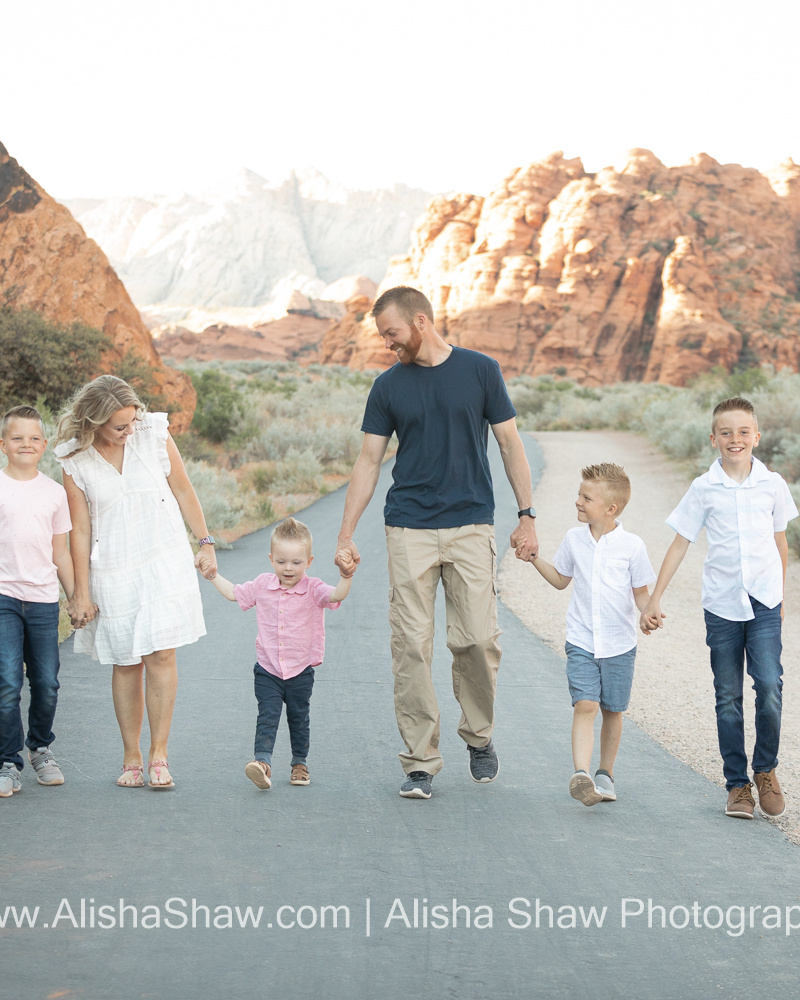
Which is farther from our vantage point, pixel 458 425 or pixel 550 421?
pixel 550 421

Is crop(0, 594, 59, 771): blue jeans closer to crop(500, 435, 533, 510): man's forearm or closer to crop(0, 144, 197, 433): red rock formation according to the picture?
crop(500, 435, 533, 510): man's forearm

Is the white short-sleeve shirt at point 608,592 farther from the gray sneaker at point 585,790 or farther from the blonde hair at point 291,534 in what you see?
the blonde hair at point 291,534

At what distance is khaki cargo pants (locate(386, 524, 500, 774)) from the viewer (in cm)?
470

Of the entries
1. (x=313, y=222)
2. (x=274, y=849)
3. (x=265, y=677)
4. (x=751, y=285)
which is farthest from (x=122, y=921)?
(x=313, y=222)

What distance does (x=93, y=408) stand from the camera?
4539mm

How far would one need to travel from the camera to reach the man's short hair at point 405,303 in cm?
463

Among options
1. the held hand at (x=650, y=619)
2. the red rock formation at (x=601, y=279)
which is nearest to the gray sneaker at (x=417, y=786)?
the held hand at (x=650, y=619)

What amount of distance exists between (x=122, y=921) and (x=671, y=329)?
70632mm

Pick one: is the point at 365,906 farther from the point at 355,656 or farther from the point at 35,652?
the point at 355,656

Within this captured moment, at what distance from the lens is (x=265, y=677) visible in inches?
183

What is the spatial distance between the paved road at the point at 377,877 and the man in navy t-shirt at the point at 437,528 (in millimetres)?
372

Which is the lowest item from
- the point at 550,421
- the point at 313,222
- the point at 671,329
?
the point at 550,421

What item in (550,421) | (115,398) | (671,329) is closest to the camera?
(115,398)

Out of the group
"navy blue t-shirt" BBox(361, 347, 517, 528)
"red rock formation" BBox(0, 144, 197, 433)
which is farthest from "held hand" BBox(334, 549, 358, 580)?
"red rock formation" BBox(0, 144, 197, 433)
